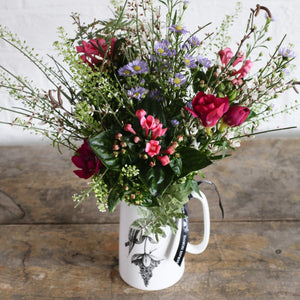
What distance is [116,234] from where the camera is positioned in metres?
0.94

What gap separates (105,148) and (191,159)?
13 centimetres

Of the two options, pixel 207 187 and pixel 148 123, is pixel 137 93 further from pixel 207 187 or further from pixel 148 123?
pixel 207 187

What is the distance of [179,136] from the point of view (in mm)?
576

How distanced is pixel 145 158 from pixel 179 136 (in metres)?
0.06

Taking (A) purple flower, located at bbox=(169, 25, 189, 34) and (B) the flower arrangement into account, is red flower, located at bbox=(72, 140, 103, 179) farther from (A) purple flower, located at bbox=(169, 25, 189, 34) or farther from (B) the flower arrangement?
(A) purple flower, located at bbox=(169, 25, 189, 34)

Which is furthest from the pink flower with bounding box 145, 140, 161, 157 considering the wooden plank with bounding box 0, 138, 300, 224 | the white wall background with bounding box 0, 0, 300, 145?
the white wall background with bounding box 0, 0, 300, 145

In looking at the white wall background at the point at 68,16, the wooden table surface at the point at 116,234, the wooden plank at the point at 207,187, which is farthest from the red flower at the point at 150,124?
the white wall background at the point at 68,16

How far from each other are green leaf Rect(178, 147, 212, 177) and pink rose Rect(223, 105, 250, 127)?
0.21 ft

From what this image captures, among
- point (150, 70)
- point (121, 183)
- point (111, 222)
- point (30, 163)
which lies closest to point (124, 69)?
point (150, 70)

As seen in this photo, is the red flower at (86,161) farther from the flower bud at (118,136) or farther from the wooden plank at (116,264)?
the wooden plank at (116,264)

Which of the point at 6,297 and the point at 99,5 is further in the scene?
the point at 99,5

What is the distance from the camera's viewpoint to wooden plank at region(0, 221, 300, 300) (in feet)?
2.53

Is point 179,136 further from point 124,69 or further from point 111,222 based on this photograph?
point 111,222

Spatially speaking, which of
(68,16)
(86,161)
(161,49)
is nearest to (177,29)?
(161,49)
